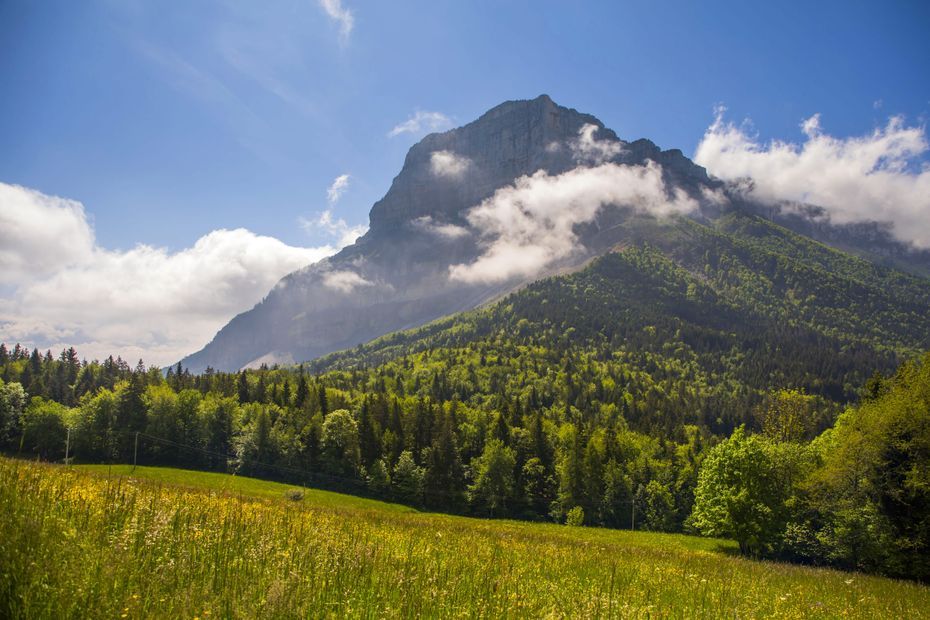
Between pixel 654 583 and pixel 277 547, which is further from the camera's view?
pixel 654 583

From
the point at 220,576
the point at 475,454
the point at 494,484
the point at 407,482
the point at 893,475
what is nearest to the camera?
the point at 220,576

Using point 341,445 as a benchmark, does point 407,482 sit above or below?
below

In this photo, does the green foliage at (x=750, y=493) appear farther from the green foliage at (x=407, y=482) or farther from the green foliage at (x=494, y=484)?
the green foliage at (x=407, y=482)

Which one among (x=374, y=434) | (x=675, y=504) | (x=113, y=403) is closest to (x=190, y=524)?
(x=374, y=434)

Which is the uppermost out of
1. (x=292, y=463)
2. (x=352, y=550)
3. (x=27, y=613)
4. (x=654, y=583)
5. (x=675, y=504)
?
(x=27, y=613)

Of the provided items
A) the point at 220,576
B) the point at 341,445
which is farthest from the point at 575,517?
the point at 220,576

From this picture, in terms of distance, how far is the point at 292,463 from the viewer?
99062mm

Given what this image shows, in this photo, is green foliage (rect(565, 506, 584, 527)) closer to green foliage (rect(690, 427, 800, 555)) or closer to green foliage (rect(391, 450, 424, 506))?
green foliage (rect(391, 450, 424, 506))

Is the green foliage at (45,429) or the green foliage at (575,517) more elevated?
the green foliage at (45,429)

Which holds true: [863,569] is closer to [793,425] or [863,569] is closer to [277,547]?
[793,425]

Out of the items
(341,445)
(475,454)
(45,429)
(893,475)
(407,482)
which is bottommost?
(407,482)

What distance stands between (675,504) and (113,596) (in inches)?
4464

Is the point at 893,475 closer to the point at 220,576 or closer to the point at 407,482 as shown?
the point at 220,576

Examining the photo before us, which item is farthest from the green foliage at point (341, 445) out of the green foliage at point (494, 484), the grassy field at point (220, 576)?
the grassy field at point (220, 576)
